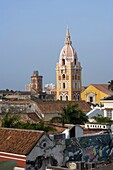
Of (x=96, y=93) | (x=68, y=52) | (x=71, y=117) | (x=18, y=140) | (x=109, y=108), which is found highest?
(x=68, y=52)

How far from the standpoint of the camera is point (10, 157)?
23.7 meters

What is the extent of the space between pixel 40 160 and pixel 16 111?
2819 centimetres

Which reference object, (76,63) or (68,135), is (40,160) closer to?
(68,135)

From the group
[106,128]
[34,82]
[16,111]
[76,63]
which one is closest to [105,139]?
[106,128]

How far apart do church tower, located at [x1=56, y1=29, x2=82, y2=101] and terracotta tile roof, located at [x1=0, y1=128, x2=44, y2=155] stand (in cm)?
7662

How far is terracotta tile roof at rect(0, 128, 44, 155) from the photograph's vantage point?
933 inches

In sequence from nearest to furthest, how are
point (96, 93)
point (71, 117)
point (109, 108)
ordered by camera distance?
point (71, 117) < point (109, 108) < point (96, 93)

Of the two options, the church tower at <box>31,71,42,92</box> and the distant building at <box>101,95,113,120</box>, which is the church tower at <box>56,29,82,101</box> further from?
the distant building at <box>101,95,113,120</box>

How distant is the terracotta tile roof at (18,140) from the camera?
2369 centimetres

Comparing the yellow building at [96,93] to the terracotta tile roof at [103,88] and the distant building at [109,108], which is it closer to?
the terracotta tile roof at [103,88]

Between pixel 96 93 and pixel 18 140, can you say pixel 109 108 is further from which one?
pixel 96 93

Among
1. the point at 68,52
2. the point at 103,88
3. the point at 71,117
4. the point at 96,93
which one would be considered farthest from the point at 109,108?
the point at 68,52

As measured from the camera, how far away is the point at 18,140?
24906mm

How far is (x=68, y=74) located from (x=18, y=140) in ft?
261
